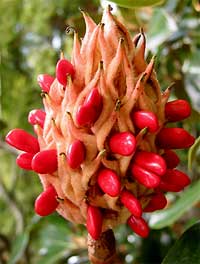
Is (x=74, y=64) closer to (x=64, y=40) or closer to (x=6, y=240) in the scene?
(x=6, y=240)

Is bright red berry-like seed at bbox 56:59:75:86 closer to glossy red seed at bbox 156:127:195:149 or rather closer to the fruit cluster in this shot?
the fruit cluster

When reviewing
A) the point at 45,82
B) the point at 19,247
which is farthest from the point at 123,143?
the point at 19,247

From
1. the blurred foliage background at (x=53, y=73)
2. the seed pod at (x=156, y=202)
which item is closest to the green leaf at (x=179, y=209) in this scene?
the blurred foliage background at (x=53, y=73)

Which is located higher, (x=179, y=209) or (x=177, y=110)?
(x=177, y=110)

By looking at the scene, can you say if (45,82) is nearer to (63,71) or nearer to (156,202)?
(63,71)

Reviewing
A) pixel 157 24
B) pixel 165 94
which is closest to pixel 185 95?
pixel 157 24

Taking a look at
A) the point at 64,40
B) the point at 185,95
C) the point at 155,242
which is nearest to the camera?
the point at 185,95

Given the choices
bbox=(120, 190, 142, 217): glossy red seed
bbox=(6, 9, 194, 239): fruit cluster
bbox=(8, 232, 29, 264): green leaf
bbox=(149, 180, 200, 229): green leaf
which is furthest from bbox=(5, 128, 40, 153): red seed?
bbox=(8, 232, 29, 264): green leaf
